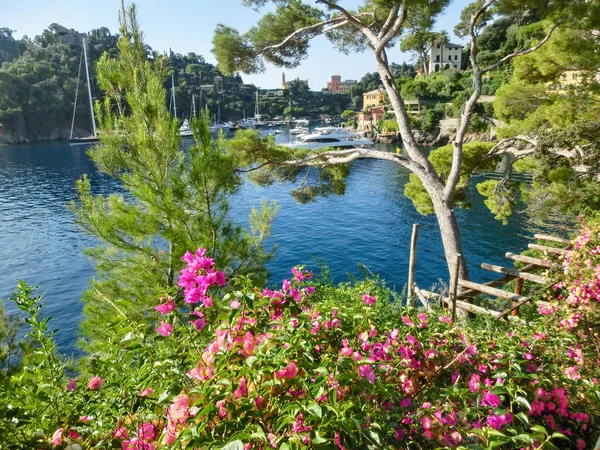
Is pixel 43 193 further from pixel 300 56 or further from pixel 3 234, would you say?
pixel 300 56

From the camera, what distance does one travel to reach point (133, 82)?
18.7ft

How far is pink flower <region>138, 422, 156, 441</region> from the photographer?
1518 mm

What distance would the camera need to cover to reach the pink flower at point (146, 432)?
1.52m

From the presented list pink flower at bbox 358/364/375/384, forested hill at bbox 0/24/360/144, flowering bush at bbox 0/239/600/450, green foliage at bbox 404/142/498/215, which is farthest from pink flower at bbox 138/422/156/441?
forested hill at bbox 0/24/360/144

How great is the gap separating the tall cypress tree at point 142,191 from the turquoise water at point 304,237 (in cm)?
367

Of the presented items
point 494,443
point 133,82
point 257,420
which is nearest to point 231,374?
point 257,420

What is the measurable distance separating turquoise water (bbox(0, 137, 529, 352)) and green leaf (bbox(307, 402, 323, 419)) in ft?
24.5

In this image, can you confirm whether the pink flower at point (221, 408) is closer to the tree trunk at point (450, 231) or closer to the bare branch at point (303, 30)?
the tree trunk at point (450, 231)

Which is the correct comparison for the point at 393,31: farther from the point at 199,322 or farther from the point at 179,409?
the point at 179,409

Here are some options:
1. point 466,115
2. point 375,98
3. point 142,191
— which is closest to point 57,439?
point 142,191

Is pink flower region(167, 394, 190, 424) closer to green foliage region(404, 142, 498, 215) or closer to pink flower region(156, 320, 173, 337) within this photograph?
pink flower region(156, 320, 173, 337)

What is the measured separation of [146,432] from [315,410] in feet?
2.51

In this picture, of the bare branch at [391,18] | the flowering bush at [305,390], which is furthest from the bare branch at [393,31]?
the flowering bush at [305,390]

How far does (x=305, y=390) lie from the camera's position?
1500mm
